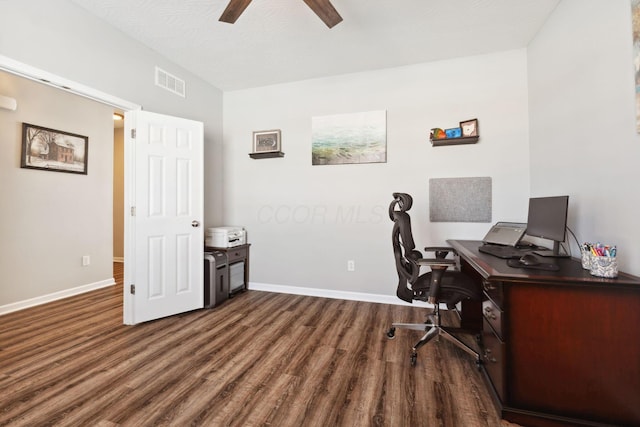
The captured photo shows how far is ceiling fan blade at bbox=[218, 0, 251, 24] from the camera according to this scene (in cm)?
179

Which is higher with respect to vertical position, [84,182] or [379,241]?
[84,182]

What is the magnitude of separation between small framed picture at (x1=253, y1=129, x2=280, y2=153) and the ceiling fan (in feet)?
5.23

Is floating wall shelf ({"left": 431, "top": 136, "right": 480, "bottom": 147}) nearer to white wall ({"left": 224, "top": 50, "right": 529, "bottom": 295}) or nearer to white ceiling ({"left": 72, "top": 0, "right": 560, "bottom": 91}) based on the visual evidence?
white wall ({"left": 224, "top": 50, "right": 529, "bottom": 295})

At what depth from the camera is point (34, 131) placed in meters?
3.17

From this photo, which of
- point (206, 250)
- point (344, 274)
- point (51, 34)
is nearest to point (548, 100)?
point (344, 274)

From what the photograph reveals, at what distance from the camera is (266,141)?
11.6 feet

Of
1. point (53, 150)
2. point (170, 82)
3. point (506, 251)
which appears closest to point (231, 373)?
point (506, 251)

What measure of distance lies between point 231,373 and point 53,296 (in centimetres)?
310

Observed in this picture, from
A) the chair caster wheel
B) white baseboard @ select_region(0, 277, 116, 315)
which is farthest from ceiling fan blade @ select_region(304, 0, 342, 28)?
white baseboard @ select_region(0, 277, 116, 315)

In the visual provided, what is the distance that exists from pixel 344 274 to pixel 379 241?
62 centimetres

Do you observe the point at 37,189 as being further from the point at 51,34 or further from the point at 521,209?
the point at 521,209

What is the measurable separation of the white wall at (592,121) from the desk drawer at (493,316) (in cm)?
73

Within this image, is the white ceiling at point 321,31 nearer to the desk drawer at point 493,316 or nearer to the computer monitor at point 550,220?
the computer monitor at point 550,220

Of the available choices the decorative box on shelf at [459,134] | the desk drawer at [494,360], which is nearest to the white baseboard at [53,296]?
the desk drawer at [494,360]
